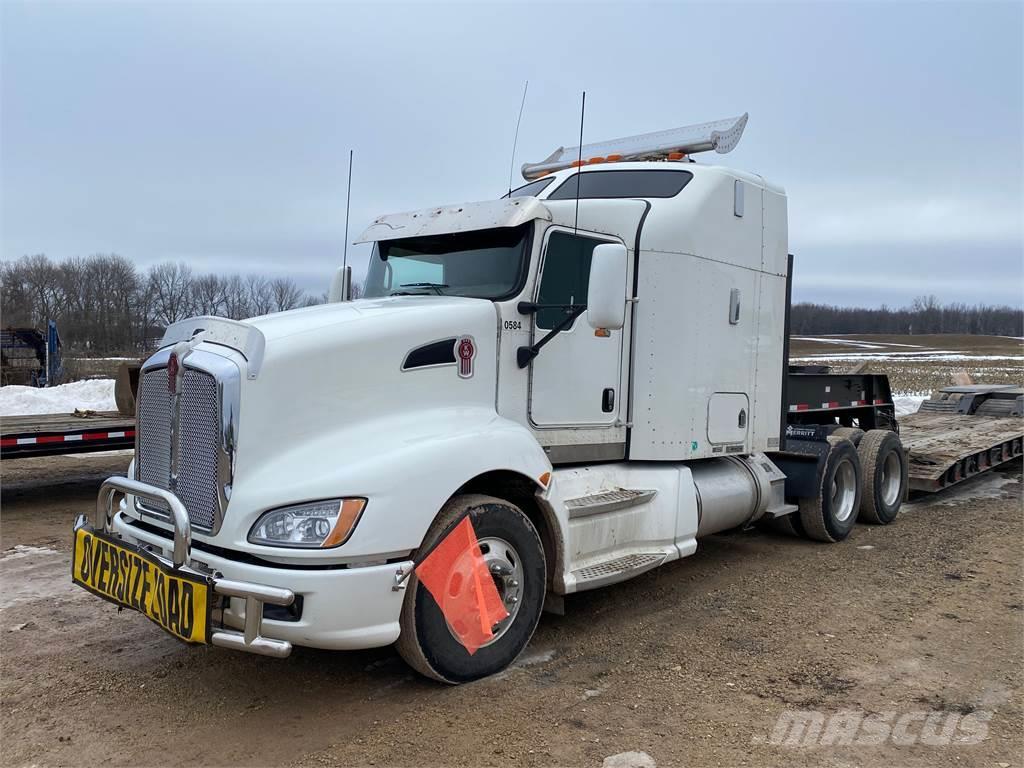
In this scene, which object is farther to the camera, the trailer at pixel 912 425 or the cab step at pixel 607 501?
the trailer at pixel 912 425

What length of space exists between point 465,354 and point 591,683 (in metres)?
1.93

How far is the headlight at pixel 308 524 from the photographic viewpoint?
141 inches

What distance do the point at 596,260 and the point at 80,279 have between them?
1965 inches

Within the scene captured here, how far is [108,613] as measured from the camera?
529 centimetres

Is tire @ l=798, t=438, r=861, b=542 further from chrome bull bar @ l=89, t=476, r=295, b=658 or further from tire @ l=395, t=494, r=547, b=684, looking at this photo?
chrome bull bar @ l=89, t=476, r=295, b=658

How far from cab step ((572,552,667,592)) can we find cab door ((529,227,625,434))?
2.68 feet

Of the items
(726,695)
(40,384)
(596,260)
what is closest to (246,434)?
(596,260)

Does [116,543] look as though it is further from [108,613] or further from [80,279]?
[80,279]

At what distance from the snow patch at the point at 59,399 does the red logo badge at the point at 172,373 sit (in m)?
11.8

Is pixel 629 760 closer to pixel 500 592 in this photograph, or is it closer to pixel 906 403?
pixel 500 592

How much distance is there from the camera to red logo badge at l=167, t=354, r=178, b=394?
412 centimetres

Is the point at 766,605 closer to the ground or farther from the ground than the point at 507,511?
closer to the ground

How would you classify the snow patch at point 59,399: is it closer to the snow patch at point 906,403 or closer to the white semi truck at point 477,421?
the white semi truck at point 477,421

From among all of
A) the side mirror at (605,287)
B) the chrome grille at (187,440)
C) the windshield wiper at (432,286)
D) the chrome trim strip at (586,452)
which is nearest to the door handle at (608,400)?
the chrome trim strip at (586,452)
